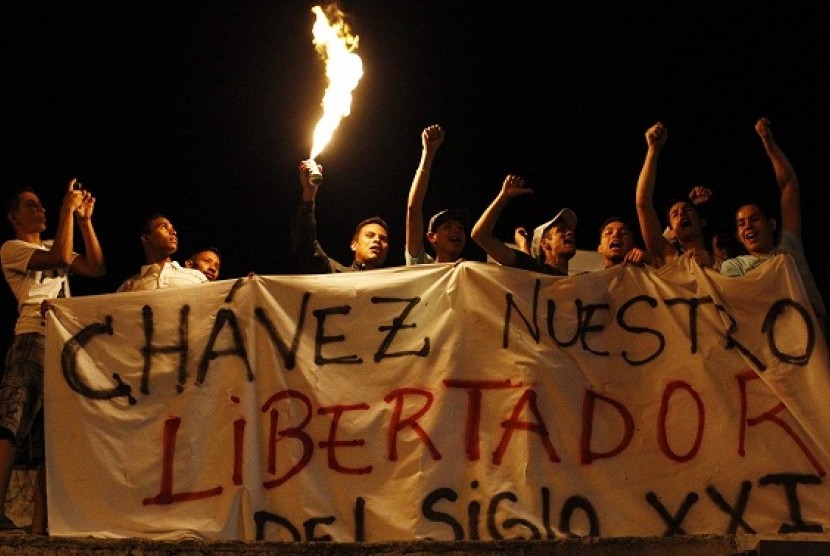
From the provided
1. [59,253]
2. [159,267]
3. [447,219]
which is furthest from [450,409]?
[59,253]

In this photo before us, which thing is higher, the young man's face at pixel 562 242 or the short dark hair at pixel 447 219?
the short dark hair at pixel 447 219

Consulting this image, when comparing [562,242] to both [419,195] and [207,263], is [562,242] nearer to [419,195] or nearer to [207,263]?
[419,195]

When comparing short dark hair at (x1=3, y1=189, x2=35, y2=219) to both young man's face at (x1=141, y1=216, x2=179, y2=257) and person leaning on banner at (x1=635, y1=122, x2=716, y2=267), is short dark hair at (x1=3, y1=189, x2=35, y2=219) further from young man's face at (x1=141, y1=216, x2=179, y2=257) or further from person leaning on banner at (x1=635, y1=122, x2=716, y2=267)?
person leaning on banner at (x1=635, y1=122, x2=716, y2=267)

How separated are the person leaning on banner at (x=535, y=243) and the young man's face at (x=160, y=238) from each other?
2024 millimetres

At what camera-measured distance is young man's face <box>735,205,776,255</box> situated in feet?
21.2

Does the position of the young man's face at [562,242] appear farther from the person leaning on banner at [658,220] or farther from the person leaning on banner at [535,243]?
the person leaning on banner at [658,220]

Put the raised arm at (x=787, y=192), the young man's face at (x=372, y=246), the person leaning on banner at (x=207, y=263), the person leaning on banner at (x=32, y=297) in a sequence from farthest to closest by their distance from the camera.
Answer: the person leaning on banner at (x=207, y=263) → the young man's face at (x=372, y=246) → the raised arm at (x=787, y=192) → the person leaning on banner at (x=32, y=297)

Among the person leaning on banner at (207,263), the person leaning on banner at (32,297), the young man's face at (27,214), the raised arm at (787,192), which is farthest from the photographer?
the person leaning on banner at (207,263)

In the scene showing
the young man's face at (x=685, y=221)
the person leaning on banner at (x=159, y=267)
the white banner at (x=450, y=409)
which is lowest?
the white banner at (x=450, y=409)

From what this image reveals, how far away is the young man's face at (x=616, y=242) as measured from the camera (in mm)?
6695

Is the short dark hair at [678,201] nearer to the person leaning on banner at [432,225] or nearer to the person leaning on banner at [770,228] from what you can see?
the person leaning on banner at [770,228]

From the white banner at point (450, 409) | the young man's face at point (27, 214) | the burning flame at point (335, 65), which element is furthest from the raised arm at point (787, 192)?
the young man's face at point (27, 214)

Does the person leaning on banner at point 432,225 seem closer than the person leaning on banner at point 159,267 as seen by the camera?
Yes

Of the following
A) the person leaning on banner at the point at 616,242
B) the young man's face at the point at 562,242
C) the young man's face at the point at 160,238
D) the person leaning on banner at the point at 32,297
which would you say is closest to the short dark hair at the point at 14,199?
the person leaning on banner at the point at 32,297
